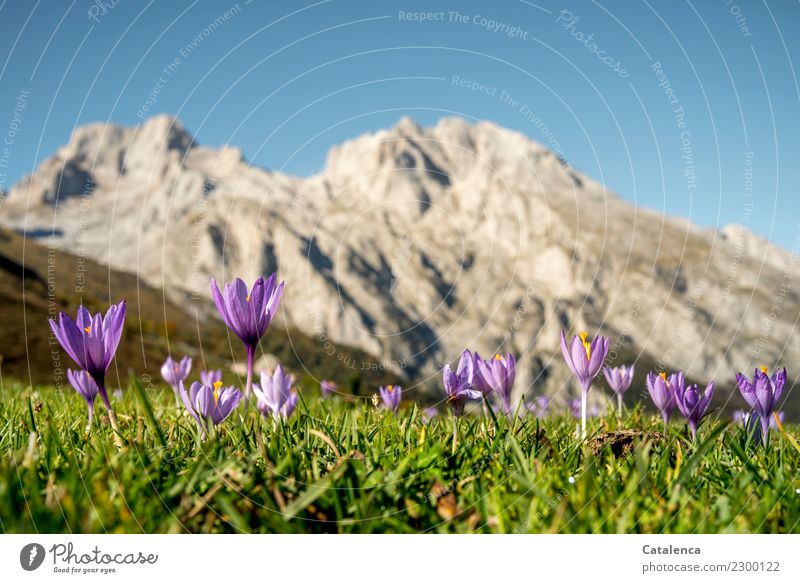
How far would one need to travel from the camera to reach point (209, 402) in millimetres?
3650

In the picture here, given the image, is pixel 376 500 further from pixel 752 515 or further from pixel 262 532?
pixel 752 515

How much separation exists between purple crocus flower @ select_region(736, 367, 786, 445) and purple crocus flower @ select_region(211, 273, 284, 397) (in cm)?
283

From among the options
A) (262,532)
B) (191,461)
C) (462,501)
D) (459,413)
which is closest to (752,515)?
(462,501)

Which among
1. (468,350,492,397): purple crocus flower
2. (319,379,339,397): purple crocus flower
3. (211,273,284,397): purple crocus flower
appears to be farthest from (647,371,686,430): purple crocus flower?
(319,379,339,397): purple crocus flower

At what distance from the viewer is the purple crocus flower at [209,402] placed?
3576 millimetres

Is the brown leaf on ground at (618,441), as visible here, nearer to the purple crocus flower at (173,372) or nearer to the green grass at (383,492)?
the green grass at (383,492)

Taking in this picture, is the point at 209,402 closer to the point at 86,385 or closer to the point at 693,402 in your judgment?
the point at 86,385

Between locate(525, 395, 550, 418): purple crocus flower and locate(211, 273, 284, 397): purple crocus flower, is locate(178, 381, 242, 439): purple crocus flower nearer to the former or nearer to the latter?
locate(211, 273, 284, 397): purple crocus flower

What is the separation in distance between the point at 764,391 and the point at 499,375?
1.62 m

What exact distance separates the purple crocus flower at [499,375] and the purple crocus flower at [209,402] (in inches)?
65.9

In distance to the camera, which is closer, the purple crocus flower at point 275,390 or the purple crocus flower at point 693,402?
the purple crocus flower at point 693,402

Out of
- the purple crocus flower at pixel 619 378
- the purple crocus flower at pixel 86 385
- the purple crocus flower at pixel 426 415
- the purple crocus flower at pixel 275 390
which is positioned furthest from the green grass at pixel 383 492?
the purple crocus flower at pixel 619 378
